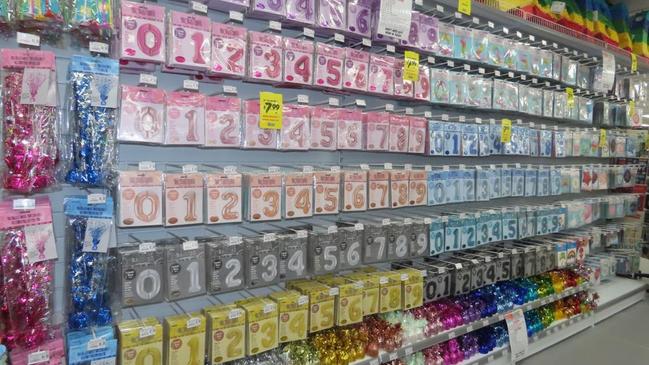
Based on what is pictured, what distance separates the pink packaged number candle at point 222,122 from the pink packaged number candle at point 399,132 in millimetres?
921

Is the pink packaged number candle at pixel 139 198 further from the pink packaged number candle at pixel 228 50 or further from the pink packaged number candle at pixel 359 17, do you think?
the pink packaged number candle at pixel 359 17

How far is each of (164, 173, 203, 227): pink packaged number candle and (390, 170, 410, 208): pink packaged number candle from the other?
3.60ft

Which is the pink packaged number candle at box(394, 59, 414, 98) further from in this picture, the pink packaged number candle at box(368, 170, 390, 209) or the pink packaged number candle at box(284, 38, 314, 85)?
the pink packaged number candle at box(284, 38, 314, 85)

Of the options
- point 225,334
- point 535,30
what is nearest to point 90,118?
point 225,334

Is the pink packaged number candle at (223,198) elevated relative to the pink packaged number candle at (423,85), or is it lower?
lower

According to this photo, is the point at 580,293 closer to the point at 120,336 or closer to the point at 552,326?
the point at 552,326

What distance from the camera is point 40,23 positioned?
4.67 feet

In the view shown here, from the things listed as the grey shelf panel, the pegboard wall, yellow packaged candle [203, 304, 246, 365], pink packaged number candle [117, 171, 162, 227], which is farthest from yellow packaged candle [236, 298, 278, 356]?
the grey shelf panel

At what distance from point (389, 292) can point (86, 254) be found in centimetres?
152

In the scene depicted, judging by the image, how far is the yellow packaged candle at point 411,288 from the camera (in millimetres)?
2365

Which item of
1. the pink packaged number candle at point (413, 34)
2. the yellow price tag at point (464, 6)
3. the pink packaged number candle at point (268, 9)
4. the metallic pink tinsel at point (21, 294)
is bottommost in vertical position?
the metallic pink tinsel at point (21, 294)

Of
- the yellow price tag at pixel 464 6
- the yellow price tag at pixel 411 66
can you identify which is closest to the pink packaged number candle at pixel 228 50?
the yellow price tag at pixel 411 66

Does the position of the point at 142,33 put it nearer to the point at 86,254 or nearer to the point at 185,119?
the point at 185,119

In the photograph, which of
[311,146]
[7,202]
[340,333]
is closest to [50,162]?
[7,202]
